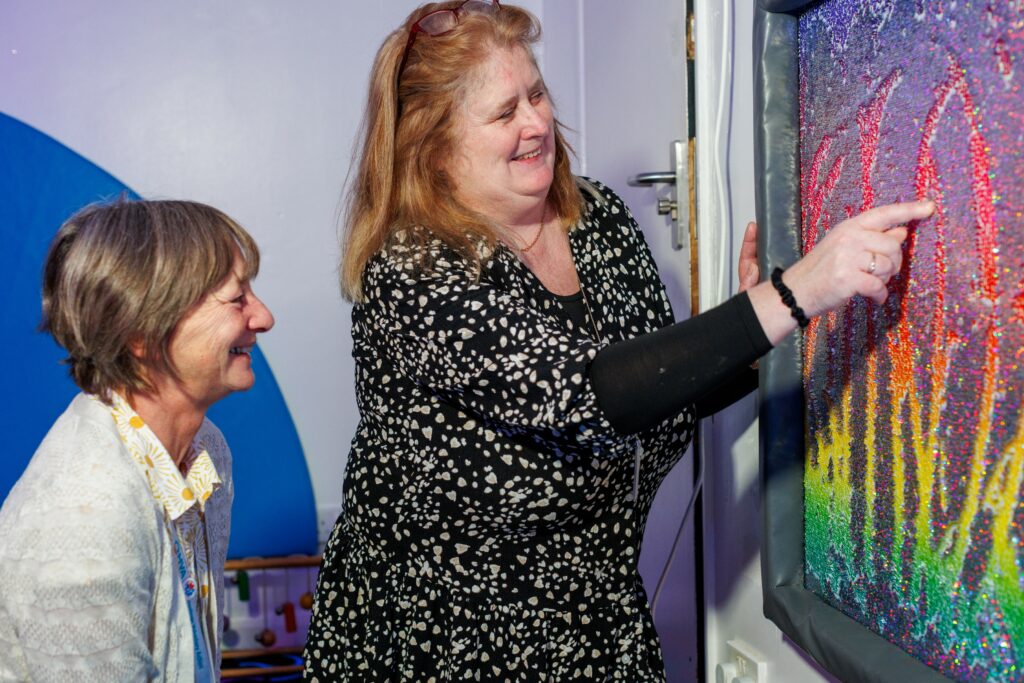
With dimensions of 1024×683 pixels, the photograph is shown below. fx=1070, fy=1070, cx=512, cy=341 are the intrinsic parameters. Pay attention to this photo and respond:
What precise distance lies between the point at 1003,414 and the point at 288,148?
2380 mm

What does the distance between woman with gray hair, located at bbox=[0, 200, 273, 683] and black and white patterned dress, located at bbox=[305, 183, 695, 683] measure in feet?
0.76

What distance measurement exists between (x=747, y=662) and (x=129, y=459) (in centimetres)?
102

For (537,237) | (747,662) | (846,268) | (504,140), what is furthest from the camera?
(747,662)

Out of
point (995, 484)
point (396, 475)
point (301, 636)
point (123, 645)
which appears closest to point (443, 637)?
point (396, 475)

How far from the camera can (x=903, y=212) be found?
3.26 feet

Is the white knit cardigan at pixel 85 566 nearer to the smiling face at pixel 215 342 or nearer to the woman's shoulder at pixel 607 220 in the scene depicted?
the smiling face at pixel 215 342

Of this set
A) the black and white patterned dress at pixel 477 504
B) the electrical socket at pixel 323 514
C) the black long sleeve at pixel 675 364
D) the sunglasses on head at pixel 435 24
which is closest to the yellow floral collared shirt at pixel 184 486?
the black and white patterned dress at pixel 477 504

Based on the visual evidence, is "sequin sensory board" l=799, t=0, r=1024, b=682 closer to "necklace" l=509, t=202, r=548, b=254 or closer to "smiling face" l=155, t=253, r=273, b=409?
"necklace" l=509, t=202, r=548, b=254

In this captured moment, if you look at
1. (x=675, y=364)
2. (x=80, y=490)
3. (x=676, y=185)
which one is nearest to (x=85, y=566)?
(x=80, y=490)

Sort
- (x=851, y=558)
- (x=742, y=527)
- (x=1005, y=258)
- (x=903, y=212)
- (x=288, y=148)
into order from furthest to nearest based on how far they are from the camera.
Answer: (x=288, y=148) → (x=742, y=527) → (x=851, y=558) → (x=903, y=212) → (x=1005, y=258)

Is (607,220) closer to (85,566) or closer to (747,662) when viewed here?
(747,662)

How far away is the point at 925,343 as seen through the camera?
1008 mm

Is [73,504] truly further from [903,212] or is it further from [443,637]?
[903,212]

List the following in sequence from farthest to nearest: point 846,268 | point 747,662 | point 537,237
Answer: point 747,662, point 537,237, point 846,268
